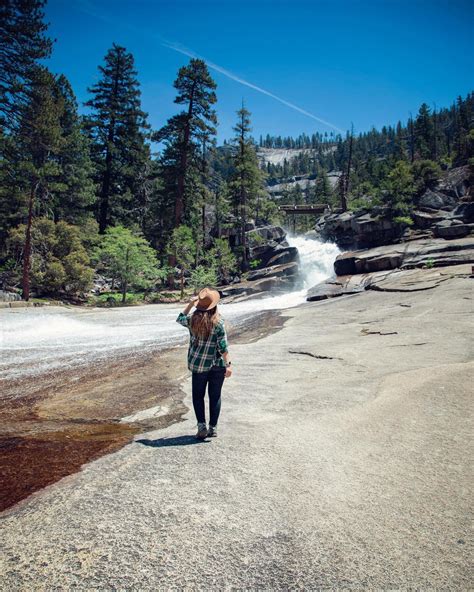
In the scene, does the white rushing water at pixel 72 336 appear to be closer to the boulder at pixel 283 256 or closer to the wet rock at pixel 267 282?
the wet rock at pixel 267 282

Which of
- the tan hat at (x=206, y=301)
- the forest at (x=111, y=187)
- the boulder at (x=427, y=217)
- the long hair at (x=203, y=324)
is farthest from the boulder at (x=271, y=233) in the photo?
the long hair at (x=203, y=324)

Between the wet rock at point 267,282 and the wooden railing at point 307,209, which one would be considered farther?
the wooden railing at point 307,209

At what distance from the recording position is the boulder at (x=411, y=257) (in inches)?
859

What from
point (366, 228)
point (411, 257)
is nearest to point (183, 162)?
point (366, 228)

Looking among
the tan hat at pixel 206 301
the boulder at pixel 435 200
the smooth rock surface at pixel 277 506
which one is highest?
the boulder at pixel 435 200

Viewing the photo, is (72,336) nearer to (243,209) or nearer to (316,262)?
(316,262)

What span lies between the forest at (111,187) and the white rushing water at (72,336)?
7.57 m

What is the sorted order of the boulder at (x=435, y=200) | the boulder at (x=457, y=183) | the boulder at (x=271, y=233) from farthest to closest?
1. the boulder at (x=271, y=233)
2. the boulder at (x=457, y=183)
3. the boulder at (x=435, y=200)

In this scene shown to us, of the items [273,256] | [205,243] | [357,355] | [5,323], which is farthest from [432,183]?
[5,323]

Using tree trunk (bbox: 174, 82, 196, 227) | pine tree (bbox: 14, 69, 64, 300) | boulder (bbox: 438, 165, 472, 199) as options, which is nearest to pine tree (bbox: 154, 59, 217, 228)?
tree trunk (bbox: 174, 82, 196, 227)

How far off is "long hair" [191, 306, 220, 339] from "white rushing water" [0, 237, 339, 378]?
19.5 feet

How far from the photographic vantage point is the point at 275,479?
323 centimetres

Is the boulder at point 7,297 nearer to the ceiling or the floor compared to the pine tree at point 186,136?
nearer to the floor

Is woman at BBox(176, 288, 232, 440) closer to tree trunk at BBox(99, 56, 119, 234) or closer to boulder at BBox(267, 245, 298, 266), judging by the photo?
boulder at BBox(267, 245, 298, 266)
